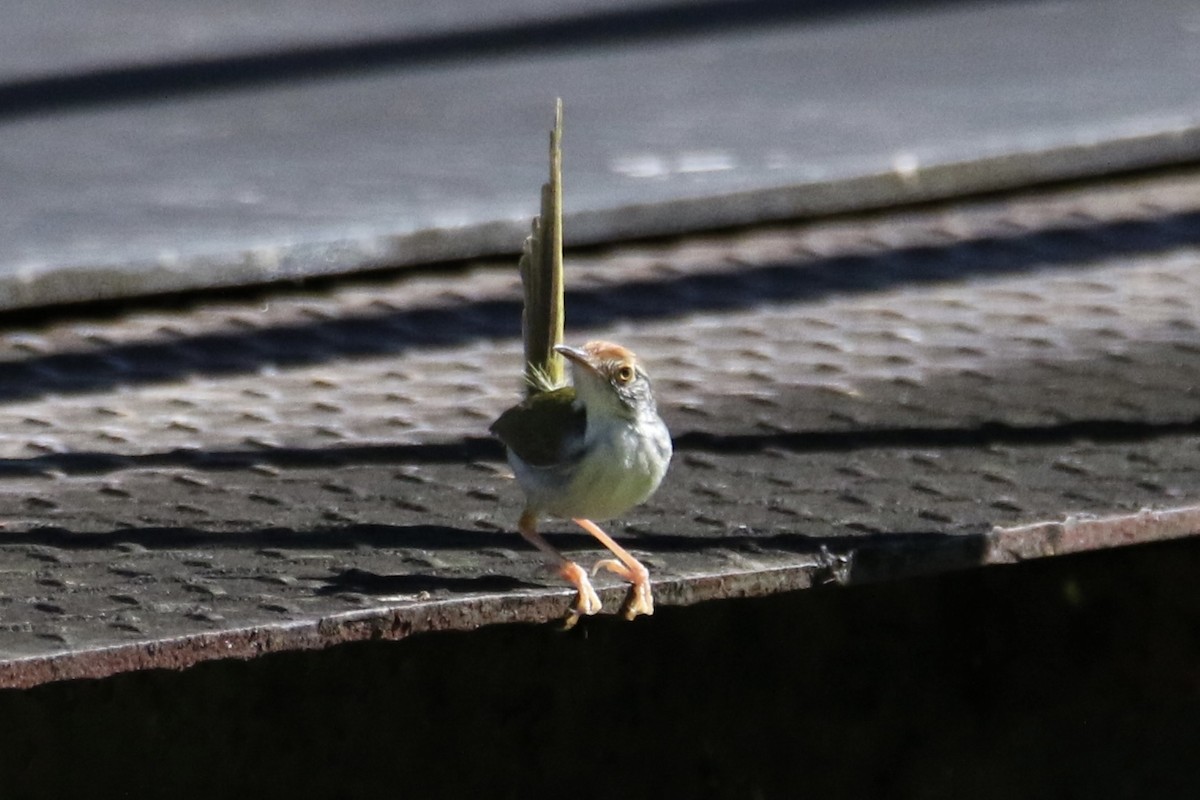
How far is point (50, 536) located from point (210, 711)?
60cm

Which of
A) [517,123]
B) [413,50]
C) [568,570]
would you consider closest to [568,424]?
[568,570]

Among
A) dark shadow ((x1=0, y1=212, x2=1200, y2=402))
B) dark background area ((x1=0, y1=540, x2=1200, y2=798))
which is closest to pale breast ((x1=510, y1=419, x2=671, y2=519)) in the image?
dark background area ((x1=0, y1=540, x2=1200, y2=798))

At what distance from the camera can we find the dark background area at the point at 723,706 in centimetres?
223

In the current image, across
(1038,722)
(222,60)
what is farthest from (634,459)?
(222,60)

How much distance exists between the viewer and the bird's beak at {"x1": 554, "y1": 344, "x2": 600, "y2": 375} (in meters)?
3.22

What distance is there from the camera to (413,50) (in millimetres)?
6082

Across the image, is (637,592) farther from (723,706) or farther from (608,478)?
(608,478)

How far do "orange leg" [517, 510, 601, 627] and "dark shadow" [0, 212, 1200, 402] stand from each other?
1048mm

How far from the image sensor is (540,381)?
137 inches

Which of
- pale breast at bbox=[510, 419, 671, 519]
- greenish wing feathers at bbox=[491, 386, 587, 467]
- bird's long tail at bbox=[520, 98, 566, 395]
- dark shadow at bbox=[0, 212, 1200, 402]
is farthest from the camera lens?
dark shadow at bbox=[0, 212, 1200, 402]

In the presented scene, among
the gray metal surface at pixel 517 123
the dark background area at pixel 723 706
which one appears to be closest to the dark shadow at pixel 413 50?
the gray metal surface at pixel 517 123

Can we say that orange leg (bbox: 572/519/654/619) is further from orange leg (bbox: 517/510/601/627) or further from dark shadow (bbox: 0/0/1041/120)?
dark shadow (bbox: 0/0/1041/120)

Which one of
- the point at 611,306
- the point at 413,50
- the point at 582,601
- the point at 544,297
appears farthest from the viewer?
the point at 413,50

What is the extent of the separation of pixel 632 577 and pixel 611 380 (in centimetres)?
81
